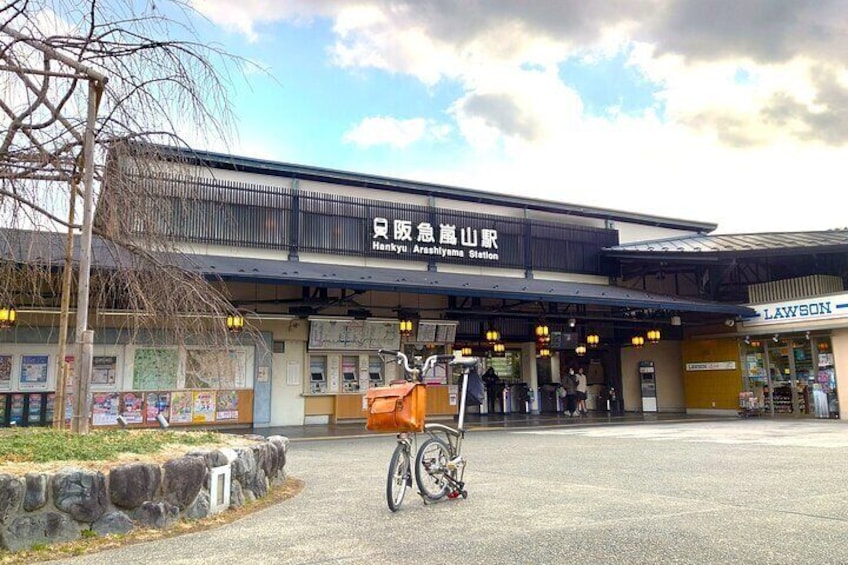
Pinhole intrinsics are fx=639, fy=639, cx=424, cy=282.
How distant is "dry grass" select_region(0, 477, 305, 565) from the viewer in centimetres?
436

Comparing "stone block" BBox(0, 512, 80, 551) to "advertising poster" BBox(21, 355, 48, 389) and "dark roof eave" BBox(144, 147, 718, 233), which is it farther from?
"advertising poster" BBox(21, 355, 48, 389)

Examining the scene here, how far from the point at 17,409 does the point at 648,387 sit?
66.6 feet

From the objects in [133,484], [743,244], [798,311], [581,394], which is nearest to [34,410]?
[133,484]

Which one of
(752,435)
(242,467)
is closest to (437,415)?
(752,435)

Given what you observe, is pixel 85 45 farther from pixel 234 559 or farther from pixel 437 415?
pixel 437 415

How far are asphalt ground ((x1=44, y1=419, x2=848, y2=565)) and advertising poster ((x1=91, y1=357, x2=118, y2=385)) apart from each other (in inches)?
319

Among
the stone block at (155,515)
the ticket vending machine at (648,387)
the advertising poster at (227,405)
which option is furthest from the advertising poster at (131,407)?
the ticket vending machine at (648,387)

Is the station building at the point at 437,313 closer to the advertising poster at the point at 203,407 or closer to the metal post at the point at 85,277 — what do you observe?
the advertising poster at the point at 203,407

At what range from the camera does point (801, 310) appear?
1894 centimetres

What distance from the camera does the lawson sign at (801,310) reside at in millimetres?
18016

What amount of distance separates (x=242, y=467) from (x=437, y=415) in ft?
45.9

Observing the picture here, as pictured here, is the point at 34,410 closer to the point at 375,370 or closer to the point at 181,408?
the point at 181,408

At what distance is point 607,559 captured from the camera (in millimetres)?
4012

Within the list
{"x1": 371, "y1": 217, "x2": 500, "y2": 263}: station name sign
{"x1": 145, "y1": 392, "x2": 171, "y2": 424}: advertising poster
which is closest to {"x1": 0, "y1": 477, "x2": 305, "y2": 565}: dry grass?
{"x1": 145, "y1": 392, "x2": 171, "y2": 424}: advertising poster
